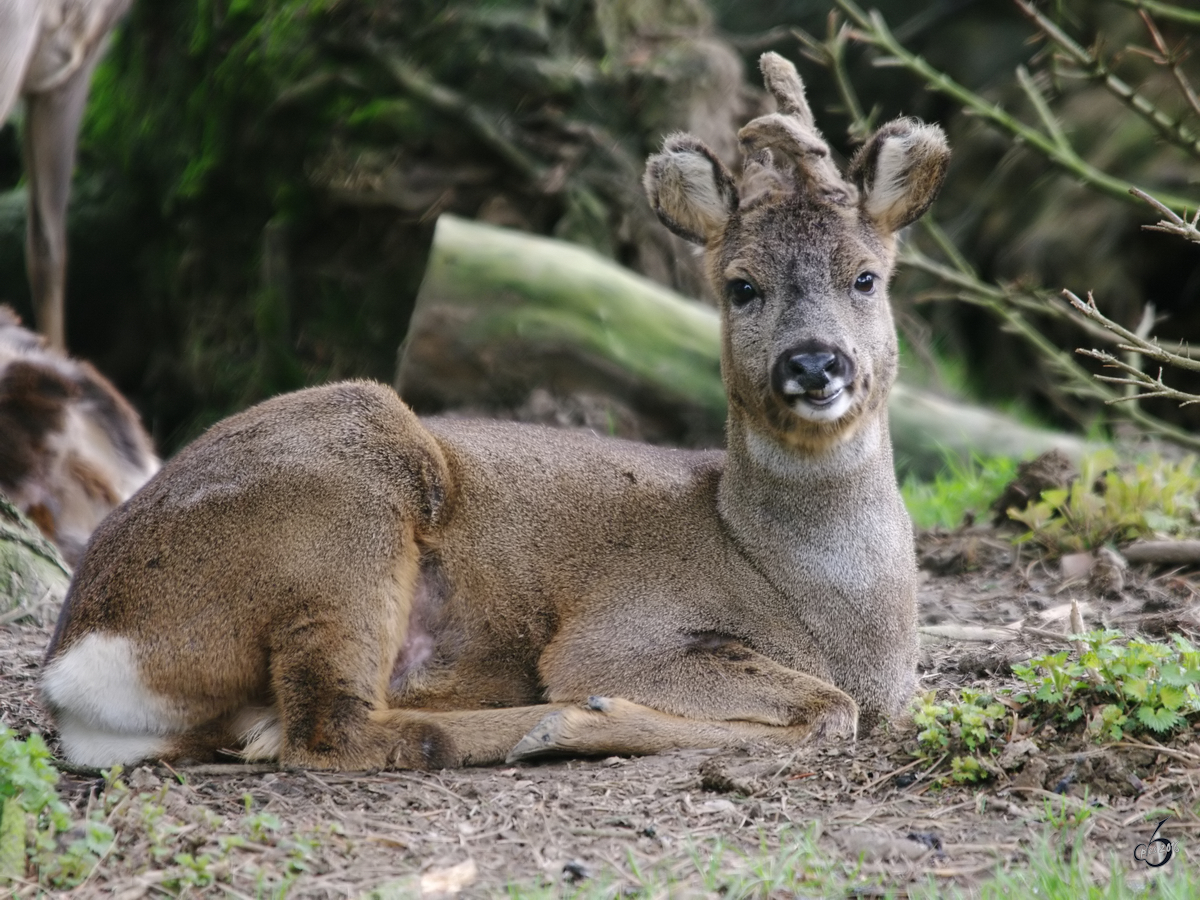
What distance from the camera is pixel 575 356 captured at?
8.98m

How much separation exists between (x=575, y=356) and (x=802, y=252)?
12.4ft

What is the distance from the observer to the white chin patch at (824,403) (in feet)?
16.4

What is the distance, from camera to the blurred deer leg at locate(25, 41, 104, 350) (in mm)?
9484

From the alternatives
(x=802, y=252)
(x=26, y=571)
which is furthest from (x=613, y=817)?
(x=26, y=571)

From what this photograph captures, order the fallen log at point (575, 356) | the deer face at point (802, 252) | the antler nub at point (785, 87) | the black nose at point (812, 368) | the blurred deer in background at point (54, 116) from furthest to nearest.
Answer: the fallen log at point (575, 356) → the blurred deer in background at point (54, 116) → the antler nub at point (785, 87) → the deer face at point (802, 252) → the black nose at point (812, 368)

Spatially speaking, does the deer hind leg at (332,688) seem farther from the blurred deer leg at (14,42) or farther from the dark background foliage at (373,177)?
the dark background foliage at (373,177)

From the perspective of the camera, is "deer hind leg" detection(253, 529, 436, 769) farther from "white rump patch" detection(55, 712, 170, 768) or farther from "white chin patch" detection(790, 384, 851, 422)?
"white chin patch" detection(790, 384, 851, 422)

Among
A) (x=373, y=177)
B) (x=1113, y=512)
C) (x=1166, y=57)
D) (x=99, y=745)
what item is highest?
(x=1166, y=57)

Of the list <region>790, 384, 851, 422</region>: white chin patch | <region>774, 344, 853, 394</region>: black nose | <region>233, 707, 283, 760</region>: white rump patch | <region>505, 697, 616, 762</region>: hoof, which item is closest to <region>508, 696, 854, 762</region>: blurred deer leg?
<region>505, 697, 616, 762</region>: hoof

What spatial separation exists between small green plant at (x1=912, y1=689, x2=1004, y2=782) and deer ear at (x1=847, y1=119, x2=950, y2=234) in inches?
78.8

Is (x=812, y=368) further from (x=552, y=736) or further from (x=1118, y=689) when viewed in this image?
(x=552, y=736)

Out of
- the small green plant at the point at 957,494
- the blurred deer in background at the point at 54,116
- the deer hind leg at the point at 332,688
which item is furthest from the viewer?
the blurred deer in background at the point at 54,116

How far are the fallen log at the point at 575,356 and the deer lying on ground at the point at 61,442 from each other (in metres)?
1.83

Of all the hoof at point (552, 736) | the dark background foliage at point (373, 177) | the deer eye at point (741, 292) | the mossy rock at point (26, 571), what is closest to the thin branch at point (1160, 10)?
the deer eye at point (741, 292)
